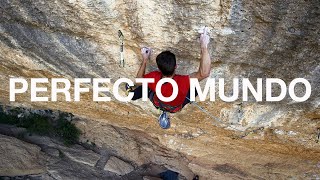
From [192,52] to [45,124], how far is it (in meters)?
4.83

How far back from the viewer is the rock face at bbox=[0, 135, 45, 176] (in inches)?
327

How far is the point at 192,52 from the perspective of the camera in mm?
5750

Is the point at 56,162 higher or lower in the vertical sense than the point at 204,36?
lower

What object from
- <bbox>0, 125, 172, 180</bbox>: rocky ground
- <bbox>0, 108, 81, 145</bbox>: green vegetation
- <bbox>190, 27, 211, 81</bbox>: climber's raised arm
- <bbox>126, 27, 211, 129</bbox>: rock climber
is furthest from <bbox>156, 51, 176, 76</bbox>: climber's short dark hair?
<bbox>0, 108, 81, 145</bbox>: green vegetation

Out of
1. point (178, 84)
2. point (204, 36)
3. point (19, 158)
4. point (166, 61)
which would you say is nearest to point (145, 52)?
point (178, 84)

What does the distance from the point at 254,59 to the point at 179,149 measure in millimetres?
4285

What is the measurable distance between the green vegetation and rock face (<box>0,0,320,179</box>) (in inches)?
24.4

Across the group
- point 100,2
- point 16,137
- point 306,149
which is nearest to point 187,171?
point 306,149

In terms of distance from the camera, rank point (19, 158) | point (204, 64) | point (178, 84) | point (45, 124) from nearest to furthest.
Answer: point (204, 64) < point (178, 84) < point (19, 158) < point (45, 124)

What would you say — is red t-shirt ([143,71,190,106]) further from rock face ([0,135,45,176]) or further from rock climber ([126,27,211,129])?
rock face ([0,135,45,176])

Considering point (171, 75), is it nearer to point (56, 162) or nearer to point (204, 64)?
point (204, 64)

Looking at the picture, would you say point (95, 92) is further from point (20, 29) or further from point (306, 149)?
point (306, 149)

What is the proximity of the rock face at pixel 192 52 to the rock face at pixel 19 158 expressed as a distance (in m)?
0.92

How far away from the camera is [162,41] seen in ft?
18.4
